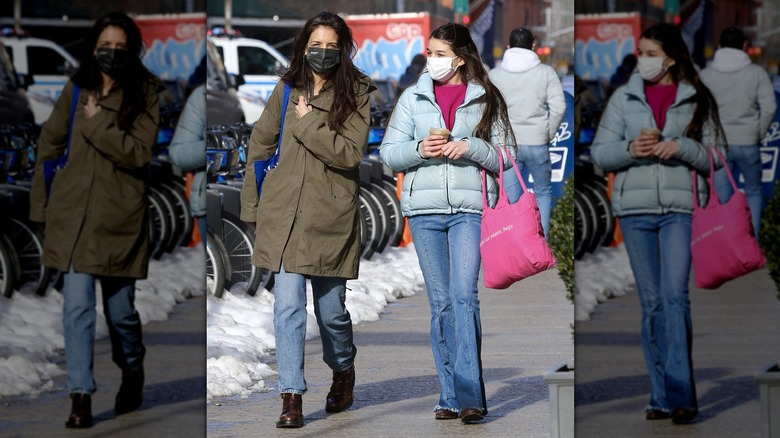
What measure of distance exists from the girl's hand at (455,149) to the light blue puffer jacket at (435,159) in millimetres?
24

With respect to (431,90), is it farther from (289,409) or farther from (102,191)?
(102,191)

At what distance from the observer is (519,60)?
23.0 ft

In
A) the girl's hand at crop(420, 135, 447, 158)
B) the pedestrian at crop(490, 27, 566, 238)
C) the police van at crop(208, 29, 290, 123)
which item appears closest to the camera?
the girl's hand at crop(420, 135, 447, 158)

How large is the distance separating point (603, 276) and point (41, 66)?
133 cm

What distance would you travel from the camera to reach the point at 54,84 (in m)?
2.57

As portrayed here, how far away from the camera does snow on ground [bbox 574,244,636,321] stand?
296 cm

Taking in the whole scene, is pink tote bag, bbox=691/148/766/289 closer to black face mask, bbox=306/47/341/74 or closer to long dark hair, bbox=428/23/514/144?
long dark hair, bbox=428/23/514/144

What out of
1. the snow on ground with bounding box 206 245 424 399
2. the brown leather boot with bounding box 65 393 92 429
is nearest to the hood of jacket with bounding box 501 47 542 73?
the snow on ground with bounding box 206 245 424 399

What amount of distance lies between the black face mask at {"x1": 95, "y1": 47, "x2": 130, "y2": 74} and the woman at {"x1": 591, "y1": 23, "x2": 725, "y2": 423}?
109cm

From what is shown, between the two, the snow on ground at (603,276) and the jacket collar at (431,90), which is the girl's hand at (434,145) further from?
the snow on ground at (603,276)

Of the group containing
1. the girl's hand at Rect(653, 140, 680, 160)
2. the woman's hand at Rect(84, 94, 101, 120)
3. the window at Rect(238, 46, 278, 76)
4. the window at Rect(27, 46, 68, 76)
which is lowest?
the girl's hand at Rect(653, 140, 680, 160)

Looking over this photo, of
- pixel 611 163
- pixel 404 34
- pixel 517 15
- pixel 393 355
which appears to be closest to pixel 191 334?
pixel 611 163

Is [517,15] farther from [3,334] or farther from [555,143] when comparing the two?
A: [3,334]

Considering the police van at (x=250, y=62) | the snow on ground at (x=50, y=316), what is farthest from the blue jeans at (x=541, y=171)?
the snow on ground at (x=50, y=316)
